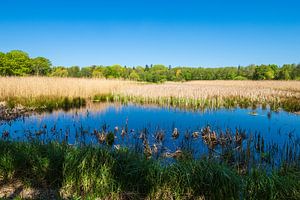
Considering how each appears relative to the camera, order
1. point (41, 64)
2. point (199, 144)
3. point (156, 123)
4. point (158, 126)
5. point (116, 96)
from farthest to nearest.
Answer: point (41, 64), point (116, 96), point (156, 123), point (158, 126), point (199, 144)

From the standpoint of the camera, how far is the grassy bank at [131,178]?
4062 millimetres

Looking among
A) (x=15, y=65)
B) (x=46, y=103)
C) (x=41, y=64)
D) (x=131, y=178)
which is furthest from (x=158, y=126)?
(x=41, y=64)

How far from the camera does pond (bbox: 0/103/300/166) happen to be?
300 inches

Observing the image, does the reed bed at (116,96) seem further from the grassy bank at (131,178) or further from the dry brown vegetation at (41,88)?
the grassy bank at (131,178)

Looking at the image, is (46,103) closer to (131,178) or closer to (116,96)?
(116,96)

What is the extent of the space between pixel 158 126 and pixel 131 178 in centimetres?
518

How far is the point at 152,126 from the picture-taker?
977 cm

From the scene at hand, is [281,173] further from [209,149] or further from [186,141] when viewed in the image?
[186,141]

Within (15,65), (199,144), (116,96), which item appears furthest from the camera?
(15,65)

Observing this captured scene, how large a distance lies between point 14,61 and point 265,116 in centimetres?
5620

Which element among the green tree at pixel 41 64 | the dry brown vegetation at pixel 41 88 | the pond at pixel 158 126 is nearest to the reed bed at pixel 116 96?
the dry brown vegetation at pixel 41 88

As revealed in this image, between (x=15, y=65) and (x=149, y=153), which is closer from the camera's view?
(x=149, y=153)

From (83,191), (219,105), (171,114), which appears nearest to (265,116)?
(219,105)

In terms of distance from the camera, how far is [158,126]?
9.55 m
